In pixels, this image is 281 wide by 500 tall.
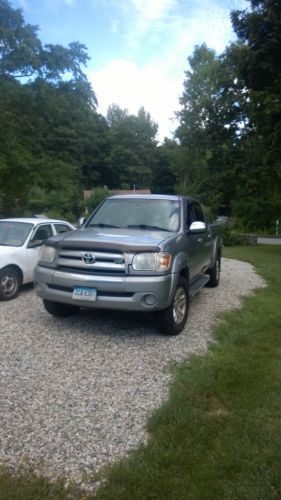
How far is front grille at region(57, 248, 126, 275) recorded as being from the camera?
5047 millimetres

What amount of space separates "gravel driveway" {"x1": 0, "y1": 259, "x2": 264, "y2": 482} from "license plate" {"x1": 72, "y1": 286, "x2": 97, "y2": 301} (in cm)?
58

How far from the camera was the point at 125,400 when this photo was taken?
373 cm

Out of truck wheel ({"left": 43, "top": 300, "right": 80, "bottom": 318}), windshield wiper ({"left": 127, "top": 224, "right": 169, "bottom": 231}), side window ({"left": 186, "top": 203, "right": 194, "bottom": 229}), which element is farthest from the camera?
side window ({"left": 186, "top": 203, "right": 194, "bottom": 229})

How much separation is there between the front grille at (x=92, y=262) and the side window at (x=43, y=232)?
10.3 feet

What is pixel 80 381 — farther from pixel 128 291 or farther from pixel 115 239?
pixel 115 239

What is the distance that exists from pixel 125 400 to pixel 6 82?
15797 mm

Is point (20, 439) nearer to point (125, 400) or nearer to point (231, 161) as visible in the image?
point (125, 400)

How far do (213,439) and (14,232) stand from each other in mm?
6378

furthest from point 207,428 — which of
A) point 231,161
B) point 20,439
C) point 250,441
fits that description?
point 231,161

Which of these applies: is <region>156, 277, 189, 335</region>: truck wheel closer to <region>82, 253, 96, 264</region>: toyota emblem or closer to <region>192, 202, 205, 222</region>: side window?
<region>82, 253, 96, 264</region>: toyota emblem

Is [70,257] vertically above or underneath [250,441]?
above

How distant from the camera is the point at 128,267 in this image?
198 inches

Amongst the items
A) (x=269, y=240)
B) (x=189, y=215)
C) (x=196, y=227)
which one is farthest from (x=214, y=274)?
(x=269, y=240)

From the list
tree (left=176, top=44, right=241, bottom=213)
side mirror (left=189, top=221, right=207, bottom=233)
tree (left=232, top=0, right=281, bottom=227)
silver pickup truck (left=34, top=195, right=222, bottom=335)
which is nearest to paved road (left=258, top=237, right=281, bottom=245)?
tree (left=176, top=44, right=241, bottom=213)
